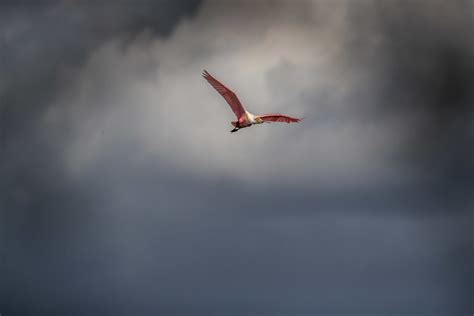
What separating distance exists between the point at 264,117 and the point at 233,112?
2.73 metres

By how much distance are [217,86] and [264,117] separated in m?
4.65

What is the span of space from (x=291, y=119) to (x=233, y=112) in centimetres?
499

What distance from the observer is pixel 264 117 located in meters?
73.8

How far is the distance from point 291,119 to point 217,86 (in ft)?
21.8

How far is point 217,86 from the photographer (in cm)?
7331

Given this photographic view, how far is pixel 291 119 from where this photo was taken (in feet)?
241

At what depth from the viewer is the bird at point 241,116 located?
72.9 metres

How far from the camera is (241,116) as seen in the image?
242ft

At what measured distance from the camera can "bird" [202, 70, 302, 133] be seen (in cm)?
7294

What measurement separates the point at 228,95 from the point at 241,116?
80.3 inches

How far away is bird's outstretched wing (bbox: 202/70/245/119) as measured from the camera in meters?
72.6

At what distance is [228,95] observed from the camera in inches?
2896

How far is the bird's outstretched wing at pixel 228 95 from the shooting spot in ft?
238
